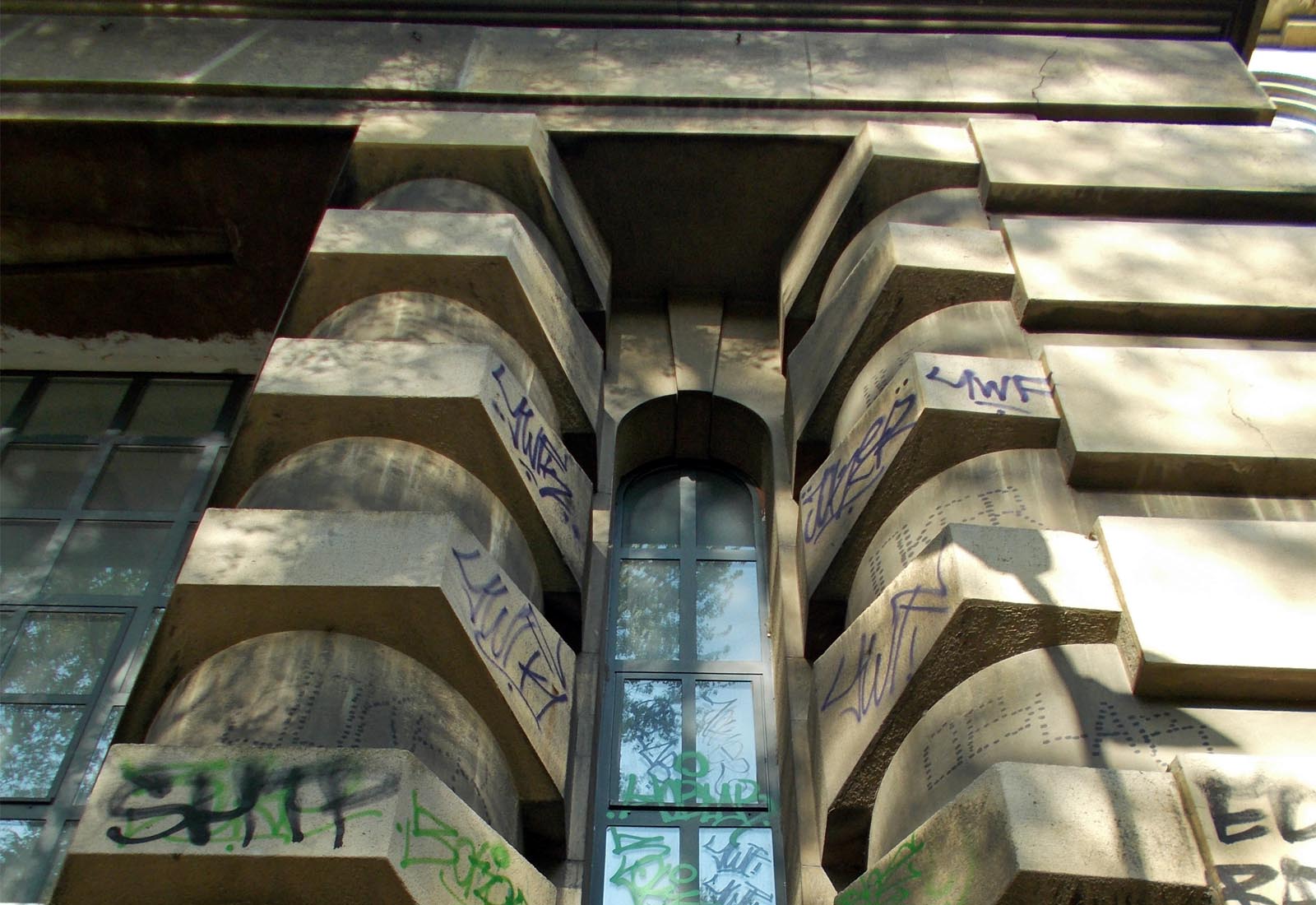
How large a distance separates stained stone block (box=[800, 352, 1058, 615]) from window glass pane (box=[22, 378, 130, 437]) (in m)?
5.55

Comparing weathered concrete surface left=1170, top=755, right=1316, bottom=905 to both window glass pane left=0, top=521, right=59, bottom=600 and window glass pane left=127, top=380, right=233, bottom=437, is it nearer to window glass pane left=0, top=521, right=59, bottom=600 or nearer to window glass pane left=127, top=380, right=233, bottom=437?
window glass pane left=0, top=521, right=59, bottom=600

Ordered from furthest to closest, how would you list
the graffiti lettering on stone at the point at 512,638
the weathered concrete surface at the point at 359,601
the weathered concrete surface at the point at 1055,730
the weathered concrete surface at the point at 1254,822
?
the graffiti lettering on stone at the point at 512,638 < the weathered concrete surface at the point at 359,601 < the weathered concrete surface at the point at 1055,730 < the weathered concrete surface at the point at 1254,822

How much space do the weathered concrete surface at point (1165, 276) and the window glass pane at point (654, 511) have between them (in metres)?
2.70

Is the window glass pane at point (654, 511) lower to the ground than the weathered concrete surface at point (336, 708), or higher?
higher

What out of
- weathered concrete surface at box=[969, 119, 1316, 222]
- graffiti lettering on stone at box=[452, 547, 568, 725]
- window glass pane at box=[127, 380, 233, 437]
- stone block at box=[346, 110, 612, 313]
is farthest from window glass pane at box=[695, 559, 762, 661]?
window glass pane at box=[127, 380, 233, 437]

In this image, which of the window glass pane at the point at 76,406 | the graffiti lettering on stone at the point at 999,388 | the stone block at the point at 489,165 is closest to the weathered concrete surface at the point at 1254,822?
the graffiti lettering on stone at the point at 999,388

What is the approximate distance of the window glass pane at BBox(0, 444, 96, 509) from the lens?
776 cm

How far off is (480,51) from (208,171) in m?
2.18

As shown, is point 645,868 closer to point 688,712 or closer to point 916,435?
point 688,712

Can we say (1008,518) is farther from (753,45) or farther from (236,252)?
(236,252)

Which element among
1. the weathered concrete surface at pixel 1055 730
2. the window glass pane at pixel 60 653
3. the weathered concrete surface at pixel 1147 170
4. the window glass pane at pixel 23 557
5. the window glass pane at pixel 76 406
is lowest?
the weathered concrete surface at pixel 1055 730

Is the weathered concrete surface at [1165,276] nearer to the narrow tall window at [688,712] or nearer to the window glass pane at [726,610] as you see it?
the window glass pane at [726,610]

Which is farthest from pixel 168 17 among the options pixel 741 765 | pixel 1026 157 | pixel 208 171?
pixel 741 765

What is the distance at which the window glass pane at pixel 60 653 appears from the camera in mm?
6652
